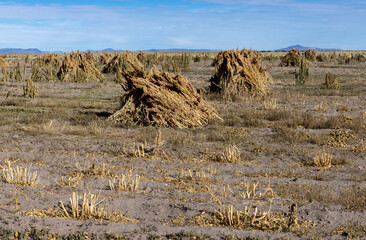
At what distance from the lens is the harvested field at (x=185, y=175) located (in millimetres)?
4824

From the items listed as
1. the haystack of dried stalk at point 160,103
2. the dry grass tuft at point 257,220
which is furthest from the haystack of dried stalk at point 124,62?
the dry grass tuft at point 257,220

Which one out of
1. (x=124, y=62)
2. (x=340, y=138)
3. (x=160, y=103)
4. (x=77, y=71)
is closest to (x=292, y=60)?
(x=124, y=62)

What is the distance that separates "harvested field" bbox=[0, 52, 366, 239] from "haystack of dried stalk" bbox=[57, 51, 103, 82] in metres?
10.5

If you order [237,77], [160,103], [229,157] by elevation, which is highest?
[237,77]

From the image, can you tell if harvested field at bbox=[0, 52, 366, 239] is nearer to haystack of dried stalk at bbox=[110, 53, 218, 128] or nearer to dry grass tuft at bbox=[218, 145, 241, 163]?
dry grass tuft at bbox=[218, 145, 241, 163]

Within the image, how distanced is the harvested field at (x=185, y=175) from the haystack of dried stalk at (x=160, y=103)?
195 millimetres

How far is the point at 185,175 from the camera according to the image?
6.97 m

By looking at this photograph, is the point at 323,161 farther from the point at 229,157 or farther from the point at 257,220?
the point at 257,220

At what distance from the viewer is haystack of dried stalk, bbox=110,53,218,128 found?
11406 millimetres

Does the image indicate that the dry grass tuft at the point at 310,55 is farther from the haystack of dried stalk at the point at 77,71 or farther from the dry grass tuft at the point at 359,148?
the dry grass tuft at the point at 359,148

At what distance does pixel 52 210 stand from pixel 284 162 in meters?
4.52

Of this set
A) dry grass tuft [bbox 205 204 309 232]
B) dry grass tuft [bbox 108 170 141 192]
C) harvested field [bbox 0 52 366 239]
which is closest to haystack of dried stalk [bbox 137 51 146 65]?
harvested field [bbox 0 52 366 239]

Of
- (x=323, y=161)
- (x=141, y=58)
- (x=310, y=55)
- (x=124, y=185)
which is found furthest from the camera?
(x=310, y=55)

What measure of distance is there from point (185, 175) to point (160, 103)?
482cm
